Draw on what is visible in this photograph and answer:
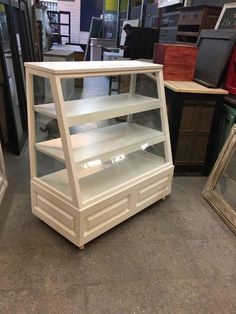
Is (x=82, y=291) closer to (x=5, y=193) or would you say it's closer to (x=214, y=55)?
(x=5, y=193)

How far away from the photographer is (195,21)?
3406 mm

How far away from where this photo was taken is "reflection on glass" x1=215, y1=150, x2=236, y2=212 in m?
2.24

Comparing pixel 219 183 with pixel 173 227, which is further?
pixel 219 183

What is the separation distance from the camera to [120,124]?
2428 mm

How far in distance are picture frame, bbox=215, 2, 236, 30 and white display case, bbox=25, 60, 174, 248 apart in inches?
49.1

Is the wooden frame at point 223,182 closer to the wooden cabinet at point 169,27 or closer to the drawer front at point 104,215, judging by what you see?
the drawer front at point 104,215

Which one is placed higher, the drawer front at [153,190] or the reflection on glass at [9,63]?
the reflection on glass at [9,63]

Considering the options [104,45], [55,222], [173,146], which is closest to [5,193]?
[55,222]

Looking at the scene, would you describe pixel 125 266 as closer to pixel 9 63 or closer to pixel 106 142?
pixel 106 142

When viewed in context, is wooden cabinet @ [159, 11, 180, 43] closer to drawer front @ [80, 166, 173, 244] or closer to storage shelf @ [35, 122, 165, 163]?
storage shelf @ [35, 122, 165, 163]

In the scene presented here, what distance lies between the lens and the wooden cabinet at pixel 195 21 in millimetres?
3193

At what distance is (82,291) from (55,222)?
51cm

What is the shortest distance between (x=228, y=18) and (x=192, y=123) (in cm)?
119

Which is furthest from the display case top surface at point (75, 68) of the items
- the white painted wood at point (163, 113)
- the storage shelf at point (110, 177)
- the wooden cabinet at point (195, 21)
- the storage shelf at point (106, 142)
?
the wooden cabinet at point (195, 21)
